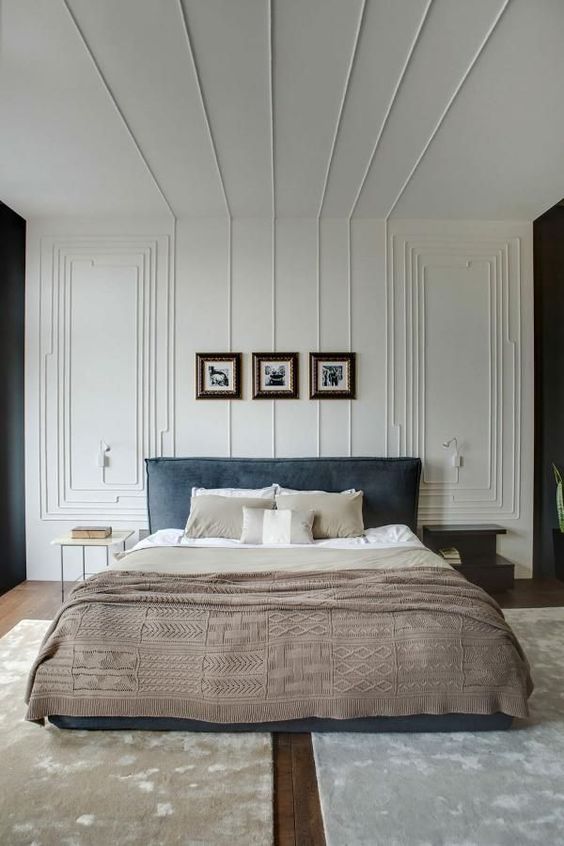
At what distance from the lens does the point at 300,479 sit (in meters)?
3.98

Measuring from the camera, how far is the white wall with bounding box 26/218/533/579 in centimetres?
414

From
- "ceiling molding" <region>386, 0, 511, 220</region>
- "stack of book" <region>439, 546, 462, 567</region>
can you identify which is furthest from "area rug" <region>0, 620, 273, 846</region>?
"ceiling molding" <region>386, 0, 511, 220</region>

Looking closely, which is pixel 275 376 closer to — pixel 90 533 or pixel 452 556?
pixel 90 533

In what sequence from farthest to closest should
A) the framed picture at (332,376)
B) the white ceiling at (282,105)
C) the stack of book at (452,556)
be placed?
the framed picture at (332,376), the stack of book at (452,556), the white ceiling at (282,105)

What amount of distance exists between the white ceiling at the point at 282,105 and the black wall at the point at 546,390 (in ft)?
1.44

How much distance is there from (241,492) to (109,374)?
1.47 metres

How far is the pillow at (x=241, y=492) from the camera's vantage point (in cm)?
374

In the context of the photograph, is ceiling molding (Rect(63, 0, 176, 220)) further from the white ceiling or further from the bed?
the bed

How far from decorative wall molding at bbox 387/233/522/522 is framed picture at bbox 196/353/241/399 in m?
1.25

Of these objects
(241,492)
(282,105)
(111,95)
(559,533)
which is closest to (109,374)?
(241,492)

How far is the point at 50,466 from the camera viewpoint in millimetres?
4148

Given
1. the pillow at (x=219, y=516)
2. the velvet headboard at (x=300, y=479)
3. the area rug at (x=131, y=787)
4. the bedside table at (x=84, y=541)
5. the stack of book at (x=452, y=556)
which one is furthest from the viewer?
the velvet headboard at (x=300, y=479)

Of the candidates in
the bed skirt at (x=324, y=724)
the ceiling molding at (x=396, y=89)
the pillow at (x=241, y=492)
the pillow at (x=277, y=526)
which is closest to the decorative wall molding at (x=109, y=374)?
the pillow at (x=241, y=492)

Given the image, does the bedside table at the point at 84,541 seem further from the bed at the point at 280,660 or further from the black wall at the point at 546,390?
the black wall at the point at 546,390
